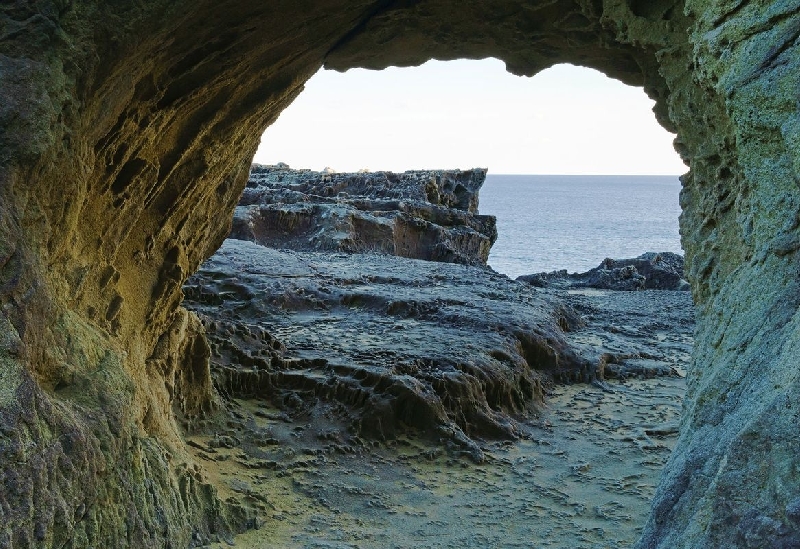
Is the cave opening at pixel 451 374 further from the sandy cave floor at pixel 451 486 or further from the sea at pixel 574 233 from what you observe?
the sea at pixel 574 233

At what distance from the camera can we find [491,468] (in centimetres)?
856

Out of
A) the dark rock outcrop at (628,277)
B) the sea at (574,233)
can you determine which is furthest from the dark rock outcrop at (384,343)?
the sea at (574,233)

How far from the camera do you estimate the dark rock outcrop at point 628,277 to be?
71.9 feet

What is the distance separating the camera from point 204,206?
25.7 feet

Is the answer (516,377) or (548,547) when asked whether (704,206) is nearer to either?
(548,547)

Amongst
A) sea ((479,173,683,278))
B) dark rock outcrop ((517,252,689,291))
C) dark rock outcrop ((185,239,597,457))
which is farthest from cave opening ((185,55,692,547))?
sea ((479,173,683,278))

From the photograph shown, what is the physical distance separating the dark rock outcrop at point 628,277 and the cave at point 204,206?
1513cm

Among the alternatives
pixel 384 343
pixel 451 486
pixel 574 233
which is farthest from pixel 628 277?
pixel 574 233

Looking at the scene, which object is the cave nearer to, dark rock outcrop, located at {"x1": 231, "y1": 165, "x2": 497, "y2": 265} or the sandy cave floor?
the sandy cave floor

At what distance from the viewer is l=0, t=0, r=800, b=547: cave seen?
131 inches

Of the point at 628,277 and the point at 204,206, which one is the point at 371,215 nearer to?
the point at 628,277

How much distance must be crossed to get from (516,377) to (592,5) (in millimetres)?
5721

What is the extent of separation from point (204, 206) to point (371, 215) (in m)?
12.9

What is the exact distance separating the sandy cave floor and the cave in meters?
0.80
